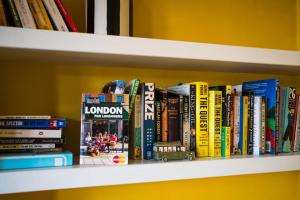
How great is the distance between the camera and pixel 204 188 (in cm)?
132

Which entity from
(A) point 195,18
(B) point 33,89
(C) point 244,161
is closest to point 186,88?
(C) point 244,161

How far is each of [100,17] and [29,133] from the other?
40 cm

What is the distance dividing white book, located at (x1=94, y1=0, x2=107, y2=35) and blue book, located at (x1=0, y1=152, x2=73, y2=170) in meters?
0.37

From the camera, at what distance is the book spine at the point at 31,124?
876 millimetres

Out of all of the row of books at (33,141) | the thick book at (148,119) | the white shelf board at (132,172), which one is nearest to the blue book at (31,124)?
the row of books at (33,141)

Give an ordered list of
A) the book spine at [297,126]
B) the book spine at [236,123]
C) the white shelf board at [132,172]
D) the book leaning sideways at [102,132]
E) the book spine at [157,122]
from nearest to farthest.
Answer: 1. the white shelf board at [132,172]
2. the book leaning sideways at [102,132]
3. the book spine at [157,122]
4. the book spine at [236,123]
5. the book spine at [297,126]

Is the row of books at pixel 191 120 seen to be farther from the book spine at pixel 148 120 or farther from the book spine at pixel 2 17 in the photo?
the book spine at pixel 2 17

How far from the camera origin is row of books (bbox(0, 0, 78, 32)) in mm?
846

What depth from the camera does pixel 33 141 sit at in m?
0.90

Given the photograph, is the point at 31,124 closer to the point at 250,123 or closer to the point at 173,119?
the point at 173,119

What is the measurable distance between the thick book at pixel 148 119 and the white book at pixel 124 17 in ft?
0.58

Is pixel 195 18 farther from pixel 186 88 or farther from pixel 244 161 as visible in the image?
pixel 244 161

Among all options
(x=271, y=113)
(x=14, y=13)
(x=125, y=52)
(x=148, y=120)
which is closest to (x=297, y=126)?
(x=271, y=113)

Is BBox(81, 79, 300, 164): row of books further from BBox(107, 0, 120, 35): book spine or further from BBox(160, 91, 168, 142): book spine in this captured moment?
BBox(107, 0, 120, 35): book spine
